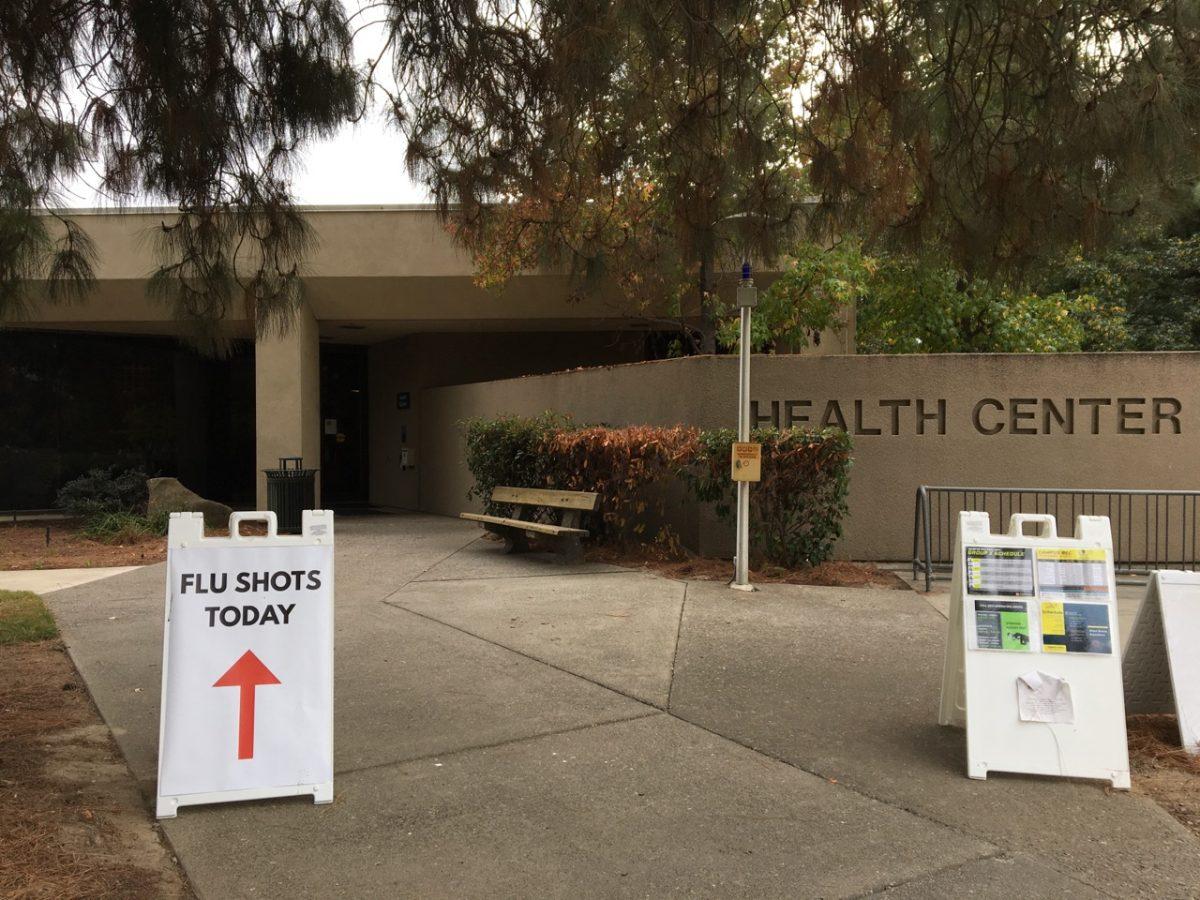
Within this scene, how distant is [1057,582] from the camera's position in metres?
4.69

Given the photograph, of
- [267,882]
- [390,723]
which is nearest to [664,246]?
[390,723]

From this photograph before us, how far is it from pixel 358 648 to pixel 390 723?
1741 millimetres

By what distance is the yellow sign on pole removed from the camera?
905 centimetres

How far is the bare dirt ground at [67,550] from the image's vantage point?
11.5 m

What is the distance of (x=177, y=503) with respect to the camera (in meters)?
14.6

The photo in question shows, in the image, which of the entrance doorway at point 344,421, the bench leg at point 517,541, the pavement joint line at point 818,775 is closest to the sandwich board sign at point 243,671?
the pavement joint line at point 818,775

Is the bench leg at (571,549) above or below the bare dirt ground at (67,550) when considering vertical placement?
above

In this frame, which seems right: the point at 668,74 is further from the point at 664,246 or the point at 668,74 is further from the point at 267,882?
the point at 267,882

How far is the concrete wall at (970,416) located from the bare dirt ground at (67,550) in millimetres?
6994

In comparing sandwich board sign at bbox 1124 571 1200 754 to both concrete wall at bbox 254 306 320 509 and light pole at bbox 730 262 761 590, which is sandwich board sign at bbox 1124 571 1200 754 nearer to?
light pole at bbox 730 262 761 590

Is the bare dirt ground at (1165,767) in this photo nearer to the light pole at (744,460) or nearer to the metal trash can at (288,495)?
the light pole at (744,460)

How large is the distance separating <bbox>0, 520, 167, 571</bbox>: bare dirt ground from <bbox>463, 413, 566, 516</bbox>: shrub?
399 centimetres

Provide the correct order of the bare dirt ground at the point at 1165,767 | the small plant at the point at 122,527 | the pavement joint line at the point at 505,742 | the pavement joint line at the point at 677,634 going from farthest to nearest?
1. the small plant at the point at 122,527
2. the pavement joint line at the point at 677,634
3. the pavement joint line at the point at 505,742
4. the bare dirt ground at the point at 1165,767

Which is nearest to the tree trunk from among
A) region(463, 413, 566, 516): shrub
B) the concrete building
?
the concrete building
